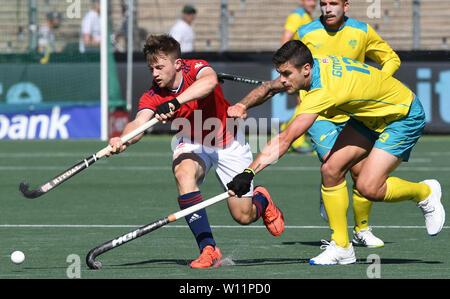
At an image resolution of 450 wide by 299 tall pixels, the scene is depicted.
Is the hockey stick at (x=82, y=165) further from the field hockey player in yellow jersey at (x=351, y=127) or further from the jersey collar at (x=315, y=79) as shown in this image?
the jersey collar at (x=315, y=79)

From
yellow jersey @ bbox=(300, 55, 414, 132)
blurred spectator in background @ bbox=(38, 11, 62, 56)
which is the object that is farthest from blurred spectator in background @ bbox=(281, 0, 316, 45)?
blurred spectator in background @ bbox=(38, 11, 62, 56)

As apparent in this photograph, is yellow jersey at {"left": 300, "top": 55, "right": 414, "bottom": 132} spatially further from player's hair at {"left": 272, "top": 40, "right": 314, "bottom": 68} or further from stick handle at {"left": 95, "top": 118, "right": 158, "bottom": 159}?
stick handle at {"left": 95, "top": 118, "right": 158, "bottom": 159}

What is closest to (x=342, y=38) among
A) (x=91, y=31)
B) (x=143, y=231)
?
(x=143, y=231)

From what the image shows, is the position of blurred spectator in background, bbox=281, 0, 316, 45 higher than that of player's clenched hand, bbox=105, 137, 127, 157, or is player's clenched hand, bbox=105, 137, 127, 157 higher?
blurred spectator in background, bbox=281, 0, 316, 45

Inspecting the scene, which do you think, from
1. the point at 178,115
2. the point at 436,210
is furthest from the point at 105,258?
the point at 436,210

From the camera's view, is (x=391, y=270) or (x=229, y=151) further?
(x=229, y=151)

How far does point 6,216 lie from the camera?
26.7ft

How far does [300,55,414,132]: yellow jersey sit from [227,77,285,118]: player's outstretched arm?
0.33 meters

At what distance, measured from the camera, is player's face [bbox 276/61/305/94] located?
5.57 m

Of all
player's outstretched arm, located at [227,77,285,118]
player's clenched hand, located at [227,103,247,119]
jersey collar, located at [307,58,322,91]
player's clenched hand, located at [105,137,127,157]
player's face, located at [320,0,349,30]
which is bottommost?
player's clenched hand, located at [105,137,127,157]

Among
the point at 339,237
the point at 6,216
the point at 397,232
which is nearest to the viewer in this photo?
the point at 339,237

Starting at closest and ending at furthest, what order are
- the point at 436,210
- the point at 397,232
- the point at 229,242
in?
the point at 436,210 → the point at 229,242 → the point at 397,232
